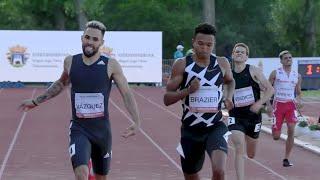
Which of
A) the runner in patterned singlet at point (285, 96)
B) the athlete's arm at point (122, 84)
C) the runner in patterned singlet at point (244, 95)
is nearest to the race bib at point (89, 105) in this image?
the athlete's arm at point (122, 84)

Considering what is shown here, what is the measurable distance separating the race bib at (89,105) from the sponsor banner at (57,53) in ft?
105

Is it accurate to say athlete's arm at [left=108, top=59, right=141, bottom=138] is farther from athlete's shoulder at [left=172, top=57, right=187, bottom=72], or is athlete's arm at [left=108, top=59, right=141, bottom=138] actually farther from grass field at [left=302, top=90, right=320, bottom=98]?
grass field at [left=302, top=90, right=320, bottom=98]

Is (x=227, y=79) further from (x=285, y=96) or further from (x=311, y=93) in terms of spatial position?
(x=311, y=93)

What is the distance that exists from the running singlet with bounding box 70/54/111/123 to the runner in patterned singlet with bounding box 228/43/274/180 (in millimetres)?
3036

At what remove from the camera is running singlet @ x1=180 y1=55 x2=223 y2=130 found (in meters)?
8.09

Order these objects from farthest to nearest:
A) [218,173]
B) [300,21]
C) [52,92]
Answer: [300,21] → [52,92] → [218,173]

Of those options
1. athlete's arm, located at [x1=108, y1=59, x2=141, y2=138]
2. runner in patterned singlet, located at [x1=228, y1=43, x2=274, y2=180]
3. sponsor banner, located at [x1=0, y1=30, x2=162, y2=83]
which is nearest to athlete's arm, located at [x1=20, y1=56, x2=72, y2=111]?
athlete's arm, located at [x1=108, y1=59, x2=141, y2=138]

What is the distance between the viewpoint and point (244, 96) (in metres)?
11.1

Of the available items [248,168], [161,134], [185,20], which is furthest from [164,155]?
[185,20]

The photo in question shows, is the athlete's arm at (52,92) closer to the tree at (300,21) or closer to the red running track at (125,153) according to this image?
the red running track at (125,153)

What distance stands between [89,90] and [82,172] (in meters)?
0.81

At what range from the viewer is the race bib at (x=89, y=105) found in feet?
26.6

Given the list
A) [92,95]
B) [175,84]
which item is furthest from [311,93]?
[92,95]

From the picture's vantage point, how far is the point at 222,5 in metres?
68.7
